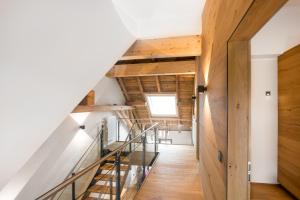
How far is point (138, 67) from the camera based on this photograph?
4.84 meters

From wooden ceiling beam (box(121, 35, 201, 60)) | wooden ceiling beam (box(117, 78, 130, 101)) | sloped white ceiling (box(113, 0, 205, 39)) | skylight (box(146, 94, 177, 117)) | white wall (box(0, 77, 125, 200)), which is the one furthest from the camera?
skylight (box(146, 94, 177, 117))

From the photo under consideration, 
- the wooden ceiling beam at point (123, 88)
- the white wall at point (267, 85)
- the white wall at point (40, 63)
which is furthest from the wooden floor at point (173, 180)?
the wooden ceiling beam at point (123, 88)

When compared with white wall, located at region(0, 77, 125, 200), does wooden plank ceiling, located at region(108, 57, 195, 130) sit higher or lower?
higher

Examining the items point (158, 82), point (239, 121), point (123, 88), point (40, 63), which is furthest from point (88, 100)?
point (239, 121)

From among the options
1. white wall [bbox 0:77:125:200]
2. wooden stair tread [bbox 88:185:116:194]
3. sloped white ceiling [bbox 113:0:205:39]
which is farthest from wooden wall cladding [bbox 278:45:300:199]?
white wall [bbox 0:77:125:200]

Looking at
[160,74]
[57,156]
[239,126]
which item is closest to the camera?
[239,126]

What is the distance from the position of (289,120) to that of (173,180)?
1954mm

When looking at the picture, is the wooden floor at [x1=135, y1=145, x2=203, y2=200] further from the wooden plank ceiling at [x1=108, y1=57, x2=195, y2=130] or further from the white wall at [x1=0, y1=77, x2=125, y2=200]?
the wooden plank ceiling at [x1=108, y1=57, x2=195, y2=130]

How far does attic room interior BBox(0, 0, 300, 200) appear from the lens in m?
1.23

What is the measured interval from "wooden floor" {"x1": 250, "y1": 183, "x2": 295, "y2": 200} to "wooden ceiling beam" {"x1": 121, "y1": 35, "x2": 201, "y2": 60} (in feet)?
7.20

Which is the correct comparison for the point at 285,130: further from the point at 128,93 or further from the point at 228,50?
the point at 128,93

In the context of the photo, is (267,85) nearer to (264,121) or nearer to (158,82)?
(264,121)

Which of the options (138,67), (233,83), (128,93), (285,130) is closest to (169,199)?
(285,130)

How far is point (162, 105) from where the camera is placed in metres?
6.99
